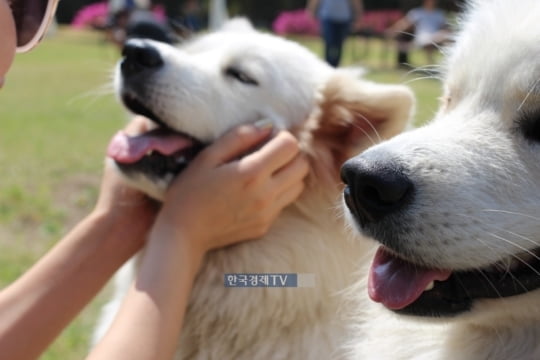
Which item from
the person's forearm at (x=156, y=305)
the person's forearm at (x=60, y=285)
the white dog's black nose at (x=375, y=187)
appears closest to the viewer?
the white dog's black nose at (x=375, y=187)

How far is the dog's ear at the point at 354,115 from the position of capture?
2271 millimetres

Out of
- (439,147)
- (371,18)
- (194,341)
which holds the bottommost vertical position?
(371,18)

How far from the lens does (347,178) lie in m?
1.44

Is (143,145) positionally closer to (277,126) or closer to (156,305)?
(277,126)

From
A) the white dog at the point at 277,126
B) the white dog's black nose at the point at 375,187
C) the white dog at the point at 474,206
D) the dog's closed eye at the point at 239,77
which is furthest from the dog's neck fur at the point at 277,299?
the white dog's black nose at the point at 375,187

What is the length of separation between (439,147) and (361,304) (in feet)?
2.35

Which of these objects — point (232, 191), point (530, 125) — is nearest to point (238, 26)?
point (232, 191)

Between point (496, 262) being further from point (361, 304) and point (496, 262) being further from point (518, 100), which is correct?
point (361, 304)

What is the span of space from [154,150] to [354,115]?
0.74 m

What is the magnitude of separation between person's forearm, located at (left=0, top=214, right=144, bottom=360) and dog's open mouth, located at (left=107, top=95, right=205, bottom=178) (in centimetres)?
22

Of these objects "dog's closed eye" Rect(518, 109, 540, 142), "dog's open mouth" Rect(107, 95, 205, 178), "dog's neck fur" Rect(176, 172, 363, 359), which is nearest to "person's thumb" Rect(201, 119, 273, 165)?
"dog's open mouth" Rect(107, 95, 205, 178)

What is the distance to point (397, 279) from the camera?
4.97 ft

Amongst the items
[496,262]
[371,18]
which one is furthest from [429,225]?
[371,18]

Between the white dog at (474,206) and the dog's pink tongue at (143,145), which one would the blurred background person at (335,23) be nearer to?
the dog's pink tongue at (143,145)
